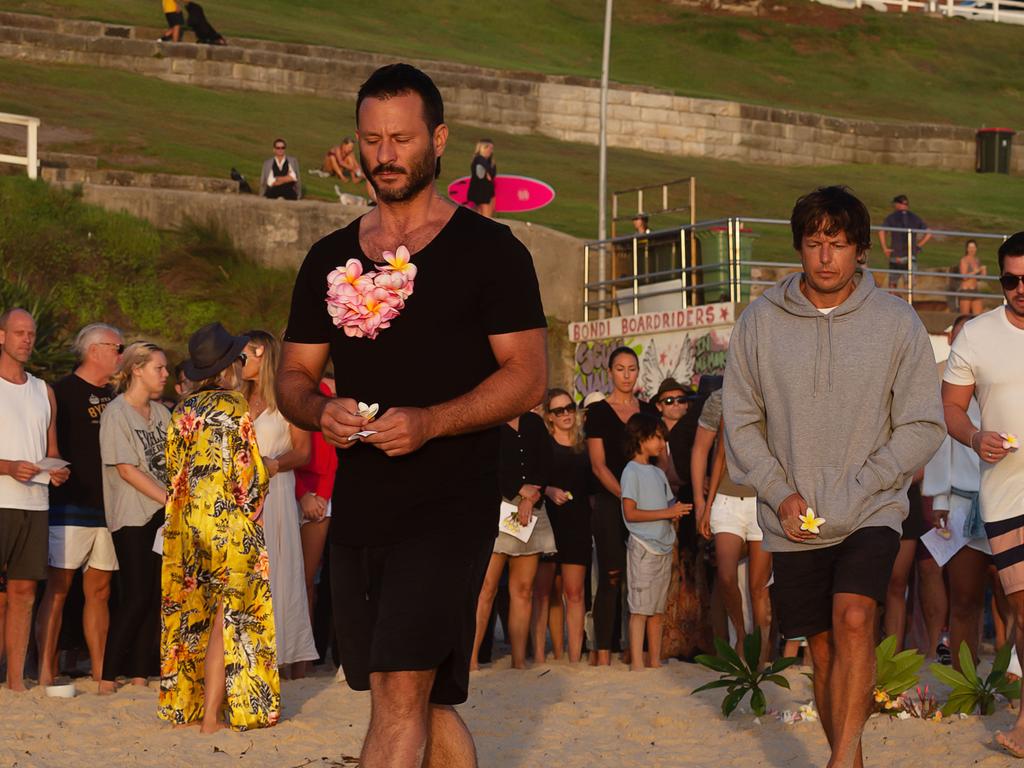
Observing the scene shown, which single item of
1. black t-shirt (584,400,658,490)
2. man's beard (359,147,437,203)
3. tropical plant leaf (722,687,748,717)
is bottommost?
tropical plant leaf (722,687,748,717)

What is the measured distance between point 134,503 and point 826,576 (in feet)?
16.0

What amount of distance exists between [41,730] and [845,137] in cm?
3789

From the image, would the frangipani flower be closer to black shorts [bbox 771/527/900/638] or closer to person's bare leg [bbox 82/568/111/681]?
black shorts [bbox 771/527/900/638]

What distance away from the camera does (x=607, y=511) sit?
11.5 m

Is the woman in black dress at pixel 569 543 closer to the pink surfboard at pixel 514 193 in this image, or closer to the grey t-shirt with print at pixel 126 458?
the grey t-shirt with print at pixel 126 458

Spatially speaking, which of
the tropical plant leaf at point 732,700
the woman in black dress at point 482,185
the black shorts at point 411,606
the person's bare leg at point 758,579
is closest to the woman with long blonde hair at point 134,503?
the tropical plant leaf at point 732,700

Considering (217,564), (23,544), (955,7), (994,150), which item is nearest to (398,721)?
(217,564)

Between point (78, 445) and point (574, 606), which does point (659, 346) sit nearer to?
point (574, 606)

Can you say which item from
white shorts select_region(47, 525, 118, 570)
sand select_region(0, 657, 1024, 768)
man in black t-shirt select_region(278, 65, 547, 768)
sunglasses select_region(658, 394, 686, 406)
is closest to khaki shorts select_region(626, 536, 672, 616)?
sand select_region(0, 657, 1024, 768)

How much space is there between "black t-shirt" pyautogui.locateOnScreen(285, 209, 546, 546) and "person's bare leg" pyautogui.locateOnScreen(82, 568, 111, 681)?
5.48 m

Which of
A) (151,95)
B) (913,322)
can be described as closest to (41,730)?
(913,322)

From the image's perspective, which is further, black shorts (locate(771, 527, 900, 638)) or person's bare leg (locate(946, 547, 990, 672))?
person's bare leg (locate(946, 547, 990, 672))

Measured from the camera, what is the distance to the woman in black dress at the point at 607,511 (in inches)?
447

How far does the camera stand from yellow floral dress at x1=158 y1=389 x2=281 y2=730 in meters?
8.28
